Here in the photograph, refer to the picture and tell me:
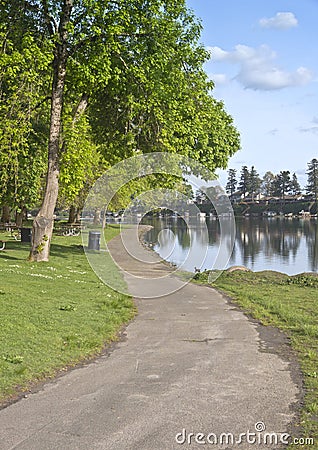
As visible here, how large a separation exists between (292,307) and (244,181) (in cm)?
17299

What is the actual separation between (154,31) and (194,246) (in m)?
10.7

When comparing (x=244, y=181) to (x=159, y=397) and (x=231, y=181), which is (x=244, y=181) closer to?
(x=231, y=181)

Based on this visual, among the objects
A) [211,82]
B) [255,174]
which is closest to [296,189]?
[255,174]

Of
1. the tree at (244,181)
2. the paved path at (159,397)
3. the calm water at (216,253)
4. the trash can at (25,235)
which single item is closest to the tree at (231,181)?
the tree at (244,181)

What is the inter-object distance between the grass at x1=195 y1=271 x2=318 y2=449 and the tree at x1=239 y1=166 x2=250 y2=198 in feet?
531

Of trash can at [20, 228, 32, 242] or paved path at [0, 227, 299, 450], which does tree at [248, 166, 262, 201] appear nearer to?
trash can at [20, 228, 32, 242]

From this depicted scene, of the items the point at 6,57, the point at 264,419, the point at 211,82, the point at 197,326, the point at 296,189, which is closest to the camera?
the point at 264,419

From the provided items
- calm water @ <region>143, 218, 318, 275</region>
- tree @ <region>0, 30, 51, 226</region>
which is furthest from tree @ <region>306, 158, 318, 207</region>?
tree @ <region>0, 30, 51, 226</region>

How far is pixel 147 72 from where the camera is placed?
73.0 feet

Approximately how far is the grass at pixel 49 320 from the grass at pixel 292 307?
348 cm

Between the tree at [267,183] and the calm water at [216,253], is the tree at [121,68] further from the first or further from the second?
the tree at [267,183]

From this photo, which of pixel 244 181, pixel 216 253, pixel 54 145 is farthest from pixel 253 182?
pixel 54 145

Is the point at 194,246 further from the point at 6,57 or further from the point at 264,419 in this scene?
the point at 264,419

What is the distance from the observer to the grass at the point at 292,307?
7.64m
